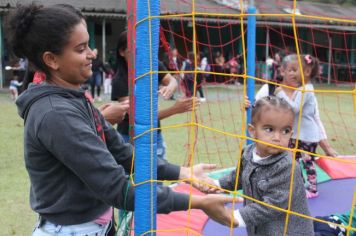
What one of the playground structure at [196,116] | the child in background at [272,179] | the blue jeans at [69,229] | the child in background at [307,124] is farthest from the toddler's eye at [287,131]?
the child in background at [307,124]

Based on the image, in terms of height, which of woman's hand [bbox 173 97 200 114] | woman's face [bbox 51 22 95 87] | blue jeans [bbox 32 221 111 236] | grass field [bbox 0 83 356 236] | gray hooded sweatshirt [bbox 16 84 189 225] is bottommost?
grass field [bbox 0 83 356 236]

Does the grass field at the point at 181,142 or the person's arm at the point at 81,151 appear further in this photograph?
the grass field at the point at 181,142

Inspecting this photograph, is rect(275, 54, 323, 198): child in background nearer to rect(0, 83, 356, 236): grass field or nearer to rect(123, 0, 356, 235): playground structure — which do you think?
rect(123, 0, 356, 235): playground structure

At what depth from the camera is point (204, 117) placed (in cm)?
925

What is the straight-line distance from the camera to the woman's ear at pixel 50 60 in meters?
1.51

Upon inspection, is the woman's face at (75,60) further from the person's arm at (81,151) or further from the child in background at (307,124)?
the child in background at (307,124)

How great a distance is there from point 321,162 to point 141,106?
372 cm

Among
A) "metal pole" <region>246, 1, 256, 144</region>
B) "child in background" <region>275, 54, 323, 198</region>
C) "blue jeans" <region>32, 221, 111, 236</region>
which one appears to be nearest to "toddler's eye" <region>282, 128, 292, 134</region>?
"blue jeans" <region>32, 221, 111, 236</region>

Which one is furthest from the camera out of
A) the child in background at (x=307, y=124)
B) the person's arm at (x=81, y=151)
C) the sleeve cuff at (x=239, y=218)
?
the child in background at (x=307, y=124)

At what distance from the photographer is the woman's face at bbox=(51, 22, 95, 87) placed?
1516mm

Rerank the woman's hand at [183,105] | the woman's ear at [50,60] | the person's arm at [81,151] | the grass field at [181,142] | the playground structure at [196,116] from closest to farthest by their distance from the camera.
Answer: the person's arm at [81,151], the woman's ear at [50,60], the playground structure at [196,116], the woman's hand at [183,105], the grass field at [181,142]

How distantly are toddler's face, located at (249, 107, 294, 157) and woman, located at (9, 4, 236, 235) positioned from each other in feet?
2.23

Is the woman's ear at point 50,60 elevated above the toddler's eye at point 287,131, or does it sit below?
above

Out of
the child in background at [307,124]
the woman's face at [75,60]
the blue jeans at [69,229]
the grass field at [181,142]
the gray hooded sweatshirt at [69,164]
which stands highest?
the woman's face at [75,60]
